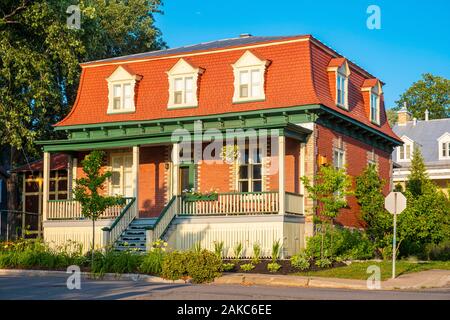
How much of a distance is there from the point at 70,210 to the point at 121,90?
579 centimetres

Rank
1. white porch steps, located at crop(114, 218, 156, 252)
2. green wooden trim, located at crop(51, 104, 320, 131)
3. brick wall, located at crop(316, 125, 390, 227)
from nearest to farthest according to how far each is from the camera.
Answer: white porch steps, located at crop(114, 218, 156, 252)
green wooden trim, located at crop(51, 104, 320, 131)
brick wall, located at crop(316, 125, 390, 227)

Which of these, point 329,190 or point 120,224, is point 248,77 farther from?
point 120,224

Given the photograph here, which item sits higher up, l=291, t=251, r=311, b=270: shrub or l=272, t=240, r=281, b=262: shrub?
l=272, t=240, r=281, b=262: shrub

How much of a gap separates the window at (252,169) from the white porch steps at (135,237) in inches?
155

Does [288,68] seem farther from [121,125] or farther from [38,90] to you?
[38,90]

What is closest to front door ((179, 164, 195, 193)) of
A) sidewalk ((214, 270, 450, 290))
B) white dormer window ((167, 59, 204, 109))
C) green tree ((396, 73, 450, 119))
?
white dormer window ((167, 59, 204, 109))

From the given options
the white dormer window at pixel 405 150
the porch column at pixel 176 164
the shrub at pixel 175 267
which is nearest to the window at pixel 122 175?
the porch column at pixel 176 164

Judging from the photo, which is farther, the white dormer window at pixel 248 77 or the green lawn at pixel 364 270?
the white dormer window at pixel 248 77

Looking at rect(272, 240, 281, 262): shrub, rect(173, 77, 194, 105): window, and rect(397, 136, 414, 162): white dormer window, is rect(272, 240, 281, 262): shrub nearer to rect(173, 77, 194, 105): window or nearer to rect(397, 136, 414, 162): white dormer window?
rect(173, 77, 194, 105): window

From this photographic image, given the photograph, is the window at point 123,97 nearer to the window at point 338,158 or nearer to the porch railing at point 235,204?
the porch railing at point 235,204

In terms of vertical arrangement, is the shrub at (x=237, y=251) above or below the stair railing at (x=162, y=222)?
below

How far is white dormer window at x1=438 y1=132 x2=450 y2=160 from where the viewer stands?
58.5 meters

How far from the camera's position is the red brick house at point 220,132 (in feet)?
96.7

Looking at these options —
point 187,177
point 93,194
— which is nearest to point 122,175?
point 187,177
